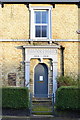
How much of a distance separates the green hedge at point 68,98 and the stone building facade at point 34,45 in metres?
3.79

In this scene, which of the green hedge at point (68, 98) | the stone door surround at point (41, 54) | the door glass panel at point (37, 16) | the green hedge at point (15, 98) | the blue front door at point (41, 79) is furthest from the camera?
the door glass panel at point (37, 16)

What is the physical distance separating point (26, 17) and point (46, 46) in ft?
7.36

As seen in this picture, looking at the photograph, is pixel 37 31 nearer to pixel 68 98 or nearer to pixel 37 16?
pixel 37 16

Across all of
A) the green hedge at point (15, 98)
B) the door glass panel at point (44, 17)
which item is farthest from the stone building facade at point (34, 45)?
the green hedge at point (15, 98)

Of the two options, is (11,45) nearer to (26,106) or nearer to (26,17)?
(26,17)

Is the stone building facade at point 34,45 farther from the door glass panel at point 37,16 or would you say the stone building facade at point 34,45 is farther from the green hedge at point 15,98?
the green hedge at point 15,98

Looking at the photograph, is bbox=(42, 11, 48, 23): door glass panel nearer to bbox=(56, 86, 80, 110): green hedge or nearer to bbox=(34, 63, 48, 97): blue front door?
bbox=(34, 63, 48, 97): blue front door

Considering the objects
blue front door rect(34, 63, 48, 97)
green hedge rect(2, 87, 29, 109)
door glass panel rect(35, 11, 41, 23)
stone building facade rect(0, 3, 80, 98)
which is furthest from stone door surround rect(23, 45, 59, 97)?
green hedge rect(2, 87, 29, 109)

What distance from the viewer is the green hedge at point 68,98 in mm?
13664

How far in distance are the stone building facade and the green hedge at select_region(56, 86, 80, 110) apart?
3.79m

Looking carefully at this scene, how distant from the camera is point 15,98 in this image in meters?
13.9

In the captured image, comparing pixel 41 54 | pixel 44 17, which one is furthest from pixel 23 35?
pixel 44 17

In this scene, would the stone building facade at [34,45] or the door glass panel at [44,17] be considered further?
the door glass panel at [44,17]

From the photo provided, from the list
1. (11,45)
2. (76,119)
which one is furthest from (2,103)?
(11,45)
